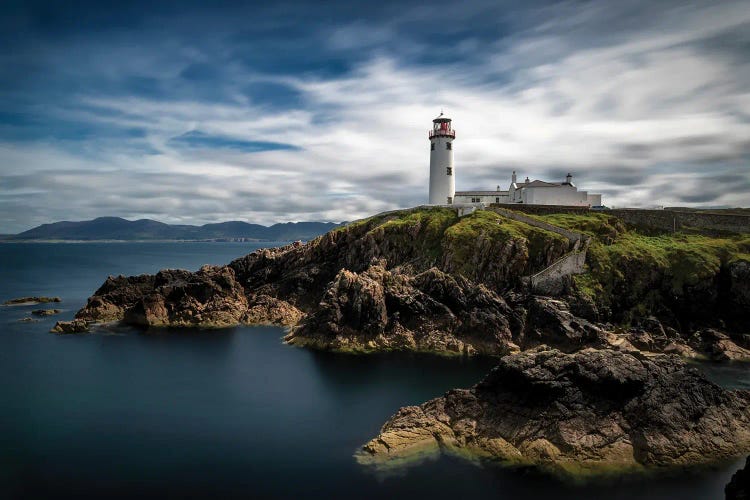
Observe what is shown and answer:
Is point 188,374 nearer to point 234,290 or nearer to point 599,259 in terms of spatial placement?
point 234,290

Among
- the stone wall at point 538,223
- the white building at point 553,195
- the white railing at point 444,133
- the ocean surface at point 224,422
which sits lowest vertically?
the ocean surface at point 224,422

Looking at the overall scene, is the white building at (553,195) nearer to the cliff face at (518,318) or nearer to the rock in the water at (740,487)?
the cliff face at (518,318)

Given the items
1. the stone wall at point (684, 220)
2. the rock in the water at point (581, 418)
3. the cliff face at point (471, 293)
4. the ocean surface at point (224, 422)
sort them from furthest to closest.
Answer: the stone wall at point (684, 220) → the cliff face at point (471, 293) → the rock in the water at point (581, 418) → the ocean surface at point (224, 422)

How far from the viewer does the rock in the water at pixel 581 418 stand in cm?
2892

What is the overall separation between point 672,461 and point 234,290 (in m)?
58.8

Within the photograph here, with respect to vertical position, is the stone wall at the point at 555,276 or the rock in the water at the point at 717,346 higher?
the stone wall at the point at 555,276

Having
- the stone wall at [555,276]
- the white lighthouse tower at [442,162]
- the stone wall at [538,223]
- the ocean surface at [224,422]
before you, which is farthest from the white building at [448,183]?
the ocean surface at [224,422]

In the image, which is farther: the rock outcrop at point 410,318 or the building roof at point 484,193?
the building roof at point 484,193

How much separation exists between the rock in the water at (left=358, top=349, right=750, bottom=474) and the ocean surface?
152 centimetres

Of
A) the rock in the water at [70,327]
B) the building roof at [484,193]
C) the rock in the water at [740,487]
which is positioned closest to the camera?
the rock in the water at [740,487]

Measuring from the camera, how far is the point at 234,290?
2881 inches

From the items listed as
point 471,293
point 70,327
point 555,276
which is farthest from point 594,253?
point 70,327

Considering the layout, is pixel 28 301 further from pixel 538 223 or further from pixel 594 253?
pixel 594 253

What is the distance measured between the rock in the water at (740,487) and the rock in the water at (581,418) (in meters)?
6.12
